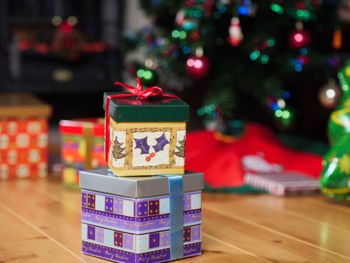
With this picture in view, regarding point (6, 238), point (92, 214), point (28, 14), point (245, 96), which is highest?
point (28, 14)

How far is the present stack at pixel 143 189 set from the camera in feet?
4.80

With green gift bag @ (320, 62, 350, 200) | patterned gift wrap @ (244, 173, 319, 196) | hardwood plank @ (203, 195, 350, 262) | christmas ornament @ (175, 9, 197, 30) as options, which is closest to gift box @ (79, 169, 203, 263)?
hardwood plank @ (203, 195, 350, 262)

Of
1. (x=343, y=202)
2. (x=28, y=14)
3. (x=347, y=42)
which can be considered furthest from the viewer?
(x=28, y=14)

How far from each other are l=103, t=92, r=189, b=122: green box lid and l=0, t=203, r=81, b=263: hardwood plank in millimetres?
392

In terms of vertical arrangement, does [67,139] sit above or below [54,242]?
above

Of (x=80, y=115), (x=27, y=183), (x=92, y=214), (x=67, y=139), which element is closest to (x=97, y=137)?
(x=67, y=139)

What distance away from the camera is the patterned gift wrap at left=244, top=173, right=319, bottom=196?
2400 millimetres

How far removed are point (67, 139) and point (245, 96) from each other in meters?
0.95

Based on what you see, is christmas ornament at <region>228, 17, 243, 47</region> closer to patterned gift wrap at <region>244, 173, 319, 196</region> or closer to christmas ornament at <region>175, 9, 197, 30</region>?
christmas ornament at <region>175, 9, 197, 30</region>

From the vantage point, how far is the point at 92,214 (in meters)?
1.54

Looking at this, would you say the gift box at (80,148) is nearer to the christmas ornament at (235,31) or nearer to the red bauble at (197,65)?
the red bauble at (197,65)

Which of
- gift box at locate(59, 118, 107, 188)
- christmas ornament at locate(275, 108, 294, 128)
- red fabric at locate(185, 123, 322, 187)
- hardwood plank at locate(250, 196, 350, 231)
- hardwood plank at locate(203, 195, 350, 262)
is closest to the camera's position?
hardwood plank at locate(203, 195, 350, 262)

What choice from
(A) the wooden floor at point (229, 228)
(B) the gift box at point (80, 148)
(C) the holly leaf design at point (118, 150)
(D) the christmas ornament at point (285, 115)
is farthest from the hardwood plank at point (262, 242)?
(D) the christmas ornament at point (285, 115)

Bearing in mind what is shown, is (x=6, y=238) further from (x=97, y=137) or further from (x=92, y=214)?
(x=97, y=137)
